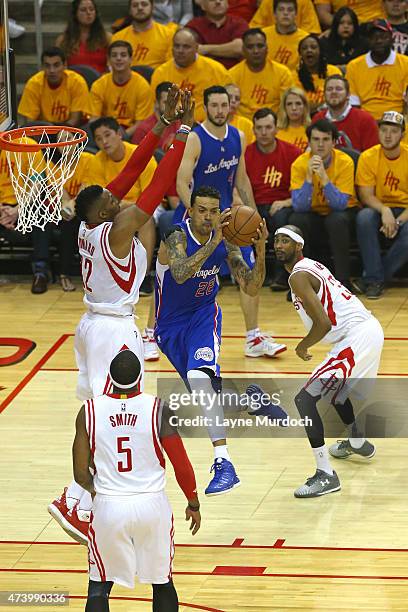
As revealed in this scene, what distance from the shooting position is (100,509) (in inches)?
210

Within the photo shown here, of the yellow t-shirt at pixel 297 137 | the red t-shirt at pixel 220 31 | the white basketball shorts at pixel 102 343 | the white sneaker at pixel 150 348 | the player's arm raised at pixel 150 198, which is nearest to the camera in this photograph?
the player's arm raised at pixel 150 198

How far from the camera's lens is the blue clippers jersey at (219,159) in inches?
394

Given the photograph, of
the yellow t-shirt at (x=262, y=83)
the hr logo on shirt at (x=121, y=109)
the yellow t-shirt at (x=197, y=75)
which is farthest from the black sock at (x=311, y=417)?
the hr logo on shirt at (x=121, y=109)

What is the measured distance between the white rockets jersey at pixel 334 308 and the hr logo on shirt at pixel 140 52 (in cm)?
614

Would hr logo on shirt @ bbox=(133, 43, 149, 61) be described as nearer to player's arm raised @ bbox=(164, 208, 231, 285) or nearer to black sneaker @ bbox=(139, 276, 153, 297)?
black sneaker @ bbox=(139, 276, 153, 297)

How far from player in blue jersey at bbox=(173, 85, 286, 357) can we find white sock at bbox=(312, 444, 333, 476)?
2.44 meters

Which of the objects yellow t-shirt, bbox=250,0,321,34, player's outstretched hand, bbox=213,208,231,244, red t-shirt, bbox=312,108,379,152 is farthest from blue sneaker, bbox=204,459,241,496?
yellow t-shirt, bbox=250,0,321,34

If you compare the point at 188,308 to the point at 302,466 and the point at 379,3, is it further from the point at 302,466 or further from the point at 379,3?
the point at 379,3

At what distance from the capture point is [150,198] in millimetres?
6473

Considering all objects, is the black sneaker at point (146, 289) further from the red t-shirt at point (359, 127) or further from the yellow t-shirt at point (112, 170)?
the red t-shirt at point (359, 127)

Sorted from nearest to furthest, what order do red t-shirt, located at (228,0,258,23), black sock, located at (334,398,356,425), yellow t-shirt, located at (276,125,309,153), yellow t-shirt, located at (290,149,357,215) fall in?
black sock, located at (334,398,356,425)
yellow t-shirt, located at (290,149,357,215)
yellow t-shirt, located at (276,125,309,153)
red t-shirt, located at (228,0,258,23)

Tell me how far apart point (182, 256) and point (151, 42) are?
20.6 feet

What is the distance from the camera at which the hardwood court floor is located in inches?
248

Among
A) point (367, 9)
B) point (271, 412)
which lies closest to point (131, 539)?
point (271, 412)
